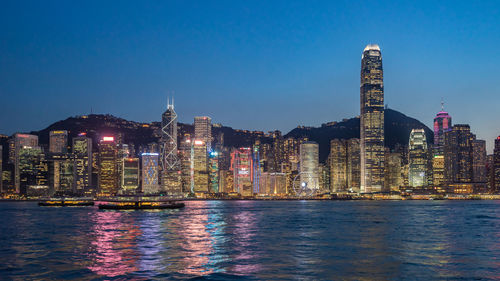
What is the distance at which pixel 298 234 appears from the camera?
75.0 metres

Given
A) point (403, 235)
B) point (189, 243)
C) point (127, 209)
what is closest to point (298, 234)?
point (403, 235)

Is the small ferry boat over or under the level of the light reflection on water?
under

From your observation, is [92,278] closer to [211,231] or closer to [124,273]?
[124,273]

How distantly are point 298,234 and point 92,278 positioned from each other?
41182mm

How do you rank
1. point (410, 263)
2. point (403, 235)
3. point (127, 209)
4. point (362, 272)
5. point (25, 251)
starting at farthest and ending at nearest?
point (127, 209), point (403, 235), point (25, 251), point (410, 263), point (362, 272)

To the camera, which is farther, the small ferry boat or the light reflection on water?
the small ferry boat

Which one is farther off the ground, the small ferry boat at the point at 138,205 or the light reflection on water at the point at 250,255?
the light reflection on water at the point at 250,255

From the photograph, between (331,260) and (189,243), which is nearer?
(331,260)

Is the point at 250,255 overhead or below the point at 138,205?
overhead

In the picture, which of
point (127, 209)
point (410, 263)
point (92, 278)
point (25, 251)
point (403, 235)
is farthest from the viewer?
point (127, 209)

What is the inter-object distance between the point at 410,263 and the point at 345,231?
34.1m

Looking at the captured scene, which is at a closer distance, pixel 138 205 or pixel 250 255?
pixel 250 255

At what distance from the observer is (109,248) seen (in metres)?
56.1

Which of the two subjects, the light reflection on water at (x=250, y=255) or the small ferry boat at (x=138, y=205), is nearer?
the light reflection on water at (x=250, y=255)
